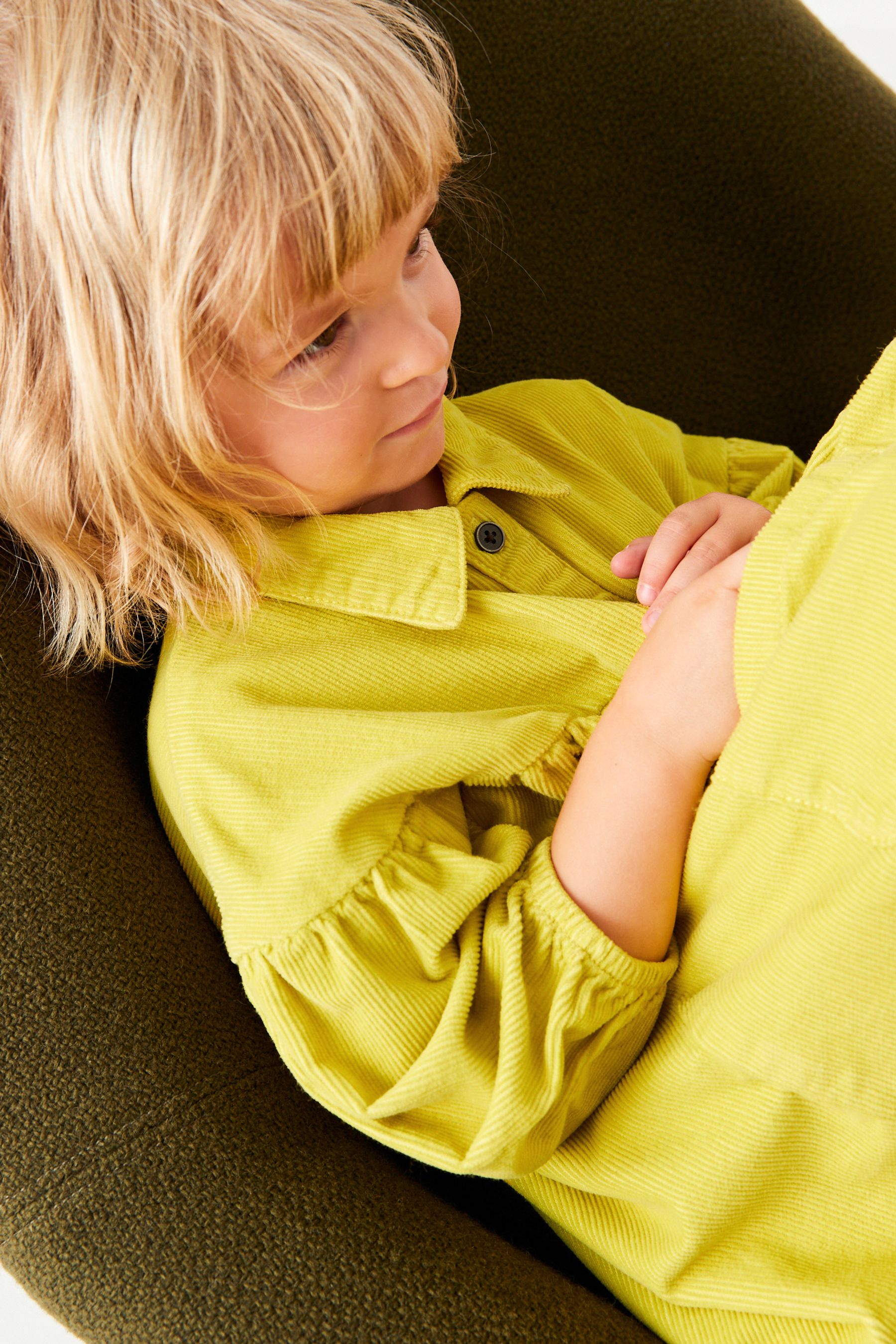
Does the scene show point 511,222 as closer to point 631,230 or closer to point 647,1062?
point 631,230

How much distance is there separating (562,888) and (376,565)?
0.21 m

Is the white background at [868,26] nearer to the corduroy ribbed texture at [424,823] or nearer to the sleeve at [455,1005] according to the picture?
the corduroy ribbed texture at [424,823]

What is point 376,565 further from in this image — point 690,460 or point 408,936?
point 690,460

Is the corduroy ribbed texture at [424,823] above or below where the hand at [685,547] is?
below

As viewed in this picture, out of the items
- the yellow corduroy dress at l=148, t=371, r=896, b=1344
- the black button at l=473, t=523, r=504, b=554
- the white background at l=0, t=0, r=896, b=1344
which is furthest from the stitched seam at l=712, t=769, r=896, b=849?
the white background at l=0, t=0, r=896, b=1344

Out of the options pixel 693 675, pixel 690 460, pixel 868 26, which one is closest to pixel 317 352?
pixel 693 675

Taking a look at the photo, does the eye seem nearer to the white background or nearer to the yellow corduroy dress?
the yellow corduroy dress

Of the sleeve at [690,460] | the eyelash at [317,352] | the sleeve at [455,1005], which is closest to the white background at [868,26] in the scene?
the sleeve at [690,460]

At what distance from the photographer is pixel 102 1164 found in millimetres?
586

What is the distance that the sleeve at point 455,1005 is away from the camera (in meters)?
0.56

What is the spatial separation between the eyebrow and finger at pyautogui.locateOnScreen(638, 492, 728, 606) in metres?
0.21

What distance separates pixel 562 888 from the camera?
0.58 metres

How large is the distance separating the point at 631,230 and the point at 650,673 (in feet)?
1.96

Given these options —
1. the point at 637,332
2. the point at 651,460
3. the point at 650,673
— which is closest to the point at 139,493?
the point at 650,673
